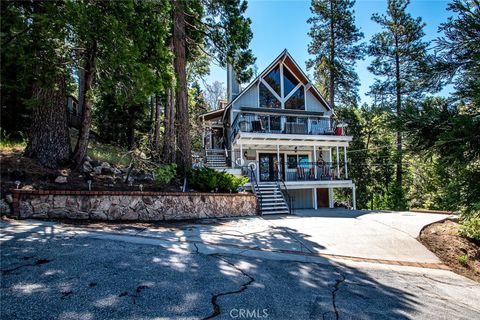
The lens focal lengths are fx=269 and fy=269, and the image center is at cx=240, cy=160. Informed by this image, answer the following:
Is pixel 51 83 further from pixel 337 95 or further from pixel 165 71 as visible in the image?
pixel 337 95

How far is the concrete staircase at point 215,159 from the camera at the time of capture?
1667 centimetres

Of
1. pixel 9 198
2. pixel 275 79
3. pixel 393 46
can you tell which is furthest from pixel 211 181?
pixel 393 46

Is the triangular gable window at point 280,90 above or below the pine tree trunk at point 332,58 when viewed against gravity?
below

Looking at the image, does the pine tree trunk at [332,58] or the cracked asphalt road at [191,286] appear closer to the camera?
the cracked asphalt road at [191,286]

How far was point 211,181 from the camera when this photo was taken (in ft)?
31.8

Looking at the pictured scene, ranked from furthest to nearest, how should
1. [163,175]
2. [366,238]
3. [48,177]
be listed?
[163,175]
[366,238]
[48,177]

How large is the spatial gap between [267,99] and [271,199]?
27.8 feet

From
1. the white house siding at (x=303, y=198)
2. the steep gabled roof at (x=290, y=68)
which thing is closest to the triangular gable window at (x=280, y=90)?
the steep gabled roof at (x=290, y=68)

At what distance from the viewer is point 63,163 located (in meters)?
7.59

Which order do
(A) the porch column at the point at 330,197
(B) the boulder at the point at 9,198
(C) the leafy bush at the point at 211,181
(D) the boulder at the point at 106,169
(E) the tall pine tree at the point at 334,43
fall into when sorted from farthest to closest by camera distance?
(E) the tall pine tree at the point at 334,43 → (A) the porch column at the point at 330,197 → (C) the leafy bush at the point at 211,181 → (D) the boulder at the point at 106,169 → (B) the boulder at the point at 9,198

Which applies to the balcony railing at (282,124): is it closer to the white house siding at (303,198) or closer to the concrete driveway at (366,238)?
the white house siding at (303,198)

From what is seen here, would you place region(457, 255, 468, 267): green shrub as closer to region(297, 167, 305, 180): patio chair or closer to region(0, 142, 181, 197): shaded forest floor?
region(0, 142, 181, 197): shaded forest floor

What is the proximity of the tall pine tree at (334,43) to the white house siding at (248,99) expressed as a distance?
781 centimetres

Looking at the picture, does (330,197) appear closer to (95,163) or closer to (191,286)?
(95,163)
